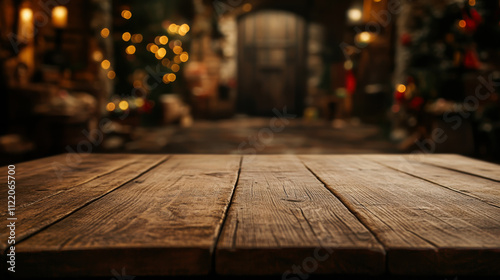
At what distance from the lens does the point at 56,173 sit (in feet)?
3.75

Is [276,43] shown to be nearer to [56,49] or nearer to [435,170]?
[56,49]

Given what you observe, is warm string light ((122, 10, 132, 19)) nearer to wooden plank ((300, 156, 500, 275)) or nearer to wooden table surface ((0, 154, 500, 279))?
wooden table surface ((0, 154, 500, 279))

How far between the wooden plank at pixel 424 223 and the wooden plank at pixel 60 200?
537 millimetres

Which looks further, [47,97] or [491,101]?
[47,97]

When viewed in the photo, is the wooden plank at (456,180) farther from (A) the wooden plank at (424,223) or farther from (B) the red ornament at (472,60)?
(B) the red ornament at (472,60)

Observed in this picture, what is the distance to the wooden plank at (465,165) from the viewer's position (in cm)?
116

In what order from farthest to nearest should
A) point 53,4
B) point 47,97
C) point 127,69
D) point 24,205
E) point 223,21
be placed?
point 223,21 < point 127,69 < point 53,4 < point 47,97 < point 24,205

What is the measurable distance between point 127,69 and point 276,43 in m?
5.17

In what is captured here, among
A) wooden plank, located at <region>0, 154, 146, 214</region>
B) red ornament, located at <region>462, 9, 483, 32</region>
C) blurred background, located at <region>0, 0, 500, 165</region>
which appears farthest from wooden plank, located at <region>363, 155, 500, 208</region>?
red ornament, located at <region>462, 9, 483, 32</region>

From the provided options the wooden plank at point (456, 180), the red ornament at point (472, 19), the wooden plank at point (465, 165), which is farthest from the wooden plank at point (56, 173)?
the red ornament at point (472, 19)

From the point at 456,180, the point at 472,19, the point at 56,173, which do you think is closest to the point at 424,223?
the point at 456,180

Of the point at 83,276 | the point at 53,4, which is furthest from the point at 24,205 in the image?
the point at 53,4

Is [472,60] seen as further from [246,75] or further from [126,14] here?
[246,75]

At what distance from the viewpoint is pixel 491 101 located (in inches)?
151
